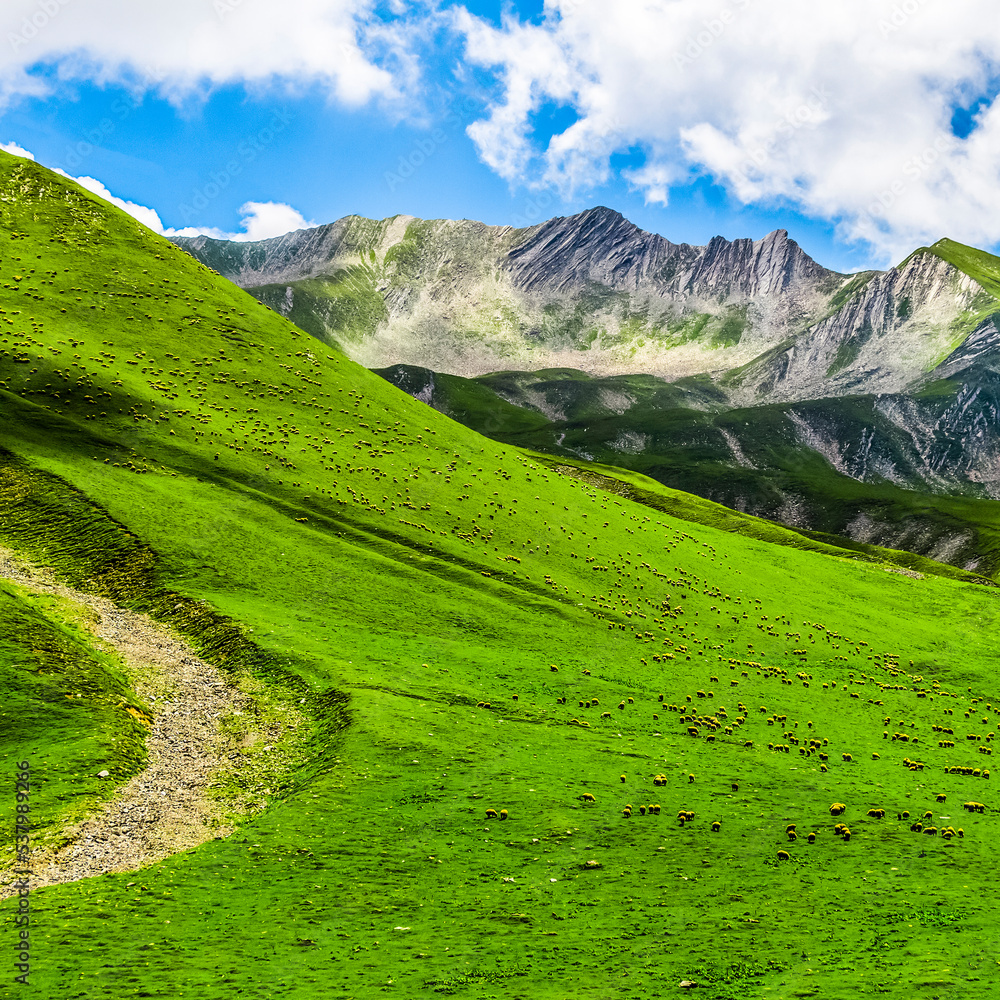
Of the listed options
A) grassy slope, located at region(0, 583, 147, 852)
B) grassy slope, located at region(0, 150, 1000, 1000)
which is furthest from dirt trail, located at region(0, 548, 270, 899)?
grassy slope, located at region(0, 150, 1000, 1000)

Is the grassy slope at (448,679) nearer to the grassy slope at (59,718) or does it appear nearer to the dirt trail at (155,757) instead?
the dirt trail at (155,757)

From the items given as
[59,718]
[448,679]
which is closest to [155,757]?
[59,718]

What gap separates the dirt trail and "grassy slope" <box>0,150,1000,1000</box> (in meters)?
1.53

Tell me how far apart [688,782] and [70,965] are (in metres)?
26.1

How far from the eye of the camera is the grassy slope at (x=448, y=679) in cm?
2120

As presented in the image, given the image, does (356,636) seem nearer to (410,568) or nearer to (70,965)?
(410,568)

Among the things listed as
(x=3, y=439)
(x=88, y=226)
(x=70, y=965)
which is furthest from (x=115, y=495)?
(x=88, y=226)

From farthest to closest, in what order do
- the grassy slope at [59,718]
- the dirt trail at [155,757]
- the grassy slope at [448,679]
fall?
the grassy slope at [59,718] → the dirt trail at [155,757] → the grassy slope at [448,679]

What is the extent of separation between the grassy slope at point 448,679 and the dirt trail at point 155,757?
1.53 meters

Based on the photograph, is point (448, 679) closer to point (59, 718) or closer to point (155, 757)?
Result: point (155, 757)

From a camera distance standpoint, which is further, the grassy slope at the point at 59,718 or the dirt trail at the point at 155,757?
the grassy slope at the point at 59,718

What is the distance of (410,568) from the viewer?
61594mm

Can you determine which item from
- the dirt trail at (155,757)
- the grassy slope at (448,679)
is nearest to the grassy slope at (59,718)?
the dirt trail at (155,757)

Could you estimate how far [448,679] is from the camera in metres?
44.7
